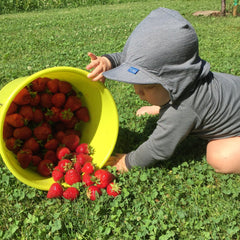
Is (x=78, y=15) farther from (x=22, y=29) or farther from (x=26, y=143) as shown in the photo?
(x=26, y=143)

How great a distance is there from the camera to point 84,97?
3.14 metres

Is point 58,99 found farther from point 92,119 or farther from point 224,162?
point 224,162

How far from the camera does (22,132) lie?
2.70 m

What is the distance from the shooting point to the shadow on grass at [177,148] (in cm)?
283

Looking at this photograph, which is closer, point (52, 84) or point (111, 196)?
point (111, 196)

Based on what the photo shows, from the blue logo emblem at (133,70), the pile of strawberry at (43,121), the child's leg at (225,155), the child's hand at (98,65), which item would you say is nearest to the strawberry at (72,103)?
the pile of strawberry at (43,121)

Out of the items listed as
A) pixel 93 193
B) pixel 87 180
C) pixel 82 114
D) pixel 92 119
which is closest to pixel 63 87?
pixel 82 114

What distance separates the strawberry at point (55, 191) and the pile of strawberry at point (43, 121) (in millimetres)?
283

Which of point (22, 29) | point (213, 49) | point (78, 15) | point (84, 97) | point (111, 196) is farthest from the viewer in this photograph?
point (78, 15)

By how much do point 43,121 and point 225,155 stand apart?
5.45 ft

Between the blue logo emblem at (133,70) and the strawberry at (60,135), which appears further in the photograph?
the strawberry at (60,135)

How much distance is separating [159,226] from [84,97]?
1.52 m

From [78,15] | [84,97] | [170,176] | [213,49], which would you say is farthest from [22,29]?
[170,176]

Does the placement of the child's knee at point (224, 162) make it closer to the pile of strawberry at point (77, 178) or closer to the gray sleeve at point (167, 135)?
the gray sleeve at point (167, 135)
